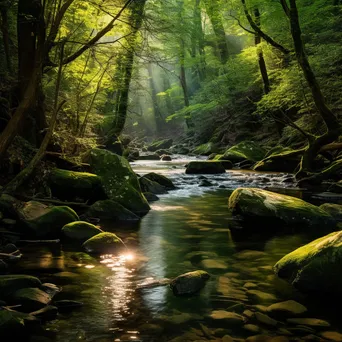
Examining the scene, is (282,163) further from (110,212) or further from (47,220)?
(47,220)

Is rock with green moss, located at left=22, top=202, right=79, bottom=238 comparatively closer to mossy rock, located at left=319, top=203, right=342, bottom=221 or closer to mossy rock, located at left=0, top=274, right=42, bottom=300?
mossy rock, located at left=0, top=274, right=42, bottom=300

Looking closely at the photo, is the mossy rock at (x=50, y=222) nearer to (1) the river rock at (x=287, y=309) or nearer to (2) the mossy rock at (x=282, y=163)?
(1) the river rock at (x=287, y=309)

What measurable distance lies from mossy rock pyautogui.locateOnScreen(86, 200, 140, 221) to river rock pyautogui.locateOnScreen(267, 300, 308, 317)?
14.9ft

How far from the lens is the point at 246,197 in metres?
7.49

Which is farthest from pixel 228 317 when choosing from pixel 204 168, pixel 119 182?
pixel 204 168

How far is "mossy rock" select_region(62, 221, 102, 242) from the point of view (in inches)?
237

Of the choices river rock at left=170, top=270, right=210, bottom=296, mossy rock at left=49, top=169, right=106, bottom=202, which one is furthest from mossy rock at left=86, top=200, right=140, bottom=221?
river rock at left=170, top=270, right=210, bottom=296

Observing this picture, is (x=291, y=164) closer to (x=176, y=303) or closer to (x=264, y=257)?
(x=264, y=257)

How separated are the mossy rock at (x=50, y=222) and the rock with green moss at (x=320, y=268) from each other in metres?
3.71

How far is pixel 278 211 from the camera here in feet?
23.8

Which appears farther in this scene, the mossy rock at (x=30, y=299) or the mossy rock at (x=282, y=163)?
the mossy rock at (x=282, y=163)

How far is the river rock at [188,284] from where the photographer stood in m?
4.08

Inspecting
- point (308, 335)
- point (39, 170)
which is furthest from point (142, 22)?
point (308, 335)

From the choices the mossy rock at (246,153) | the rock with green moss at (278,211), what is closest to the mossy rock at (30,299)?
the rock with green moss at (278,211)
